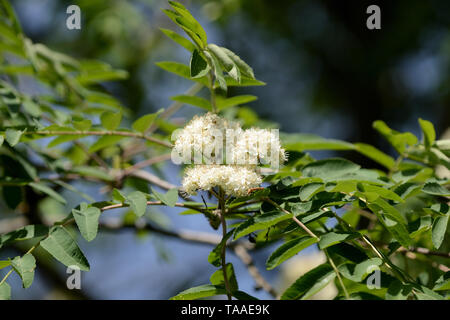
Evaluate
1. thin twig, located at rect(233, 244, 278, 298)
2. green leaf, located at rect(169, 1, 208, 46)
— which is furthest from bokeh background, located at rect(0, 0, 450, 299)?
green leaf, located at rect(169, 1, 208, 46)

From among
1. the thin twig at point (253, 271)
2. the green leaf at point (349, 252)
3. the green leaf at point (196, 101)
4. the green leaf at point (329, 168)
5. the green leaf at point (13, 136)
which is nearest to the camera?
the green leaf at point (349, 252)

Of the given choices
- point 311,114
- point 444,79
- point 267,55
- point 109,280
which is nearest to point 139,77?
point 267,55

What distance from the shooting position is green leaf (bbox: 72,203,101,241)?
1071 mm

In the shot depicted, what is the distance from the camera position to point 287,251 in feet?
3.64

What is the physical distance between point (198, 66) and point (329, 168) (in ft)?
1.63

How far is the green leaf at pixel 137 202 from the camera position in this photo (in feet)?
3.73

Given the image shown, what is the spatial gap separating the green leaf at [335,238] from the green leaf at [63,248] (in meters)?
0.54

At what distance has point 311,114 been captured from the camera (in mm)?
4273

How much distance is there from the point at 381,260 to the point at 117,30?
2835 millimetres

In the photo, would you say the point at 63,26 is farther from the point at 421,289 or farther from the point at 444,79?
the point at 421,289

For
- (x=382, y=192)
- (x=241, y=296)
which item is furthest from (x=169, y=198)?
(x=382, y=192)

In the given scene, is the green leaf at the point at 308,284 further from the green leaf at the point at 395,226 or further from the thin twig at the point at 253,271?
the thin twig at the point at 253,271

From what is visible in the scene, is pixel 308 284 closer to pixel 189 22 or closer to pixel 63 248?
pixel 63 248

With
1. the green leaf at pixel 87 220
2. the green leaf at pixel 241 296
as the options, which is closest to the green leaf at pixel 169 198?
the green leaf at pixel 87 220
